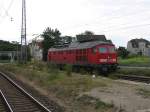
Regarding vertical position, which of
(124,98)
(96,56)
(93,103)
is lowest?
(93,103)

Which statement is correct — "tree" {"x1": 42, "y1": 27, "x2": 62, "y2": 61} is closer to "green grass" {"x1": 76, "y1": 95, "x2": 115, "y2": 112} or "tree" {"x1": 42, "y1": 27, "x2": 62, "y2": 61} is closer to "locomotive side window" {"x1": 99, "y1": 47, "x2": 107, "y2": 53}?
"locomotive side window" {"x1": 99, "y1": 47, "x2": 107, "y2": 53}

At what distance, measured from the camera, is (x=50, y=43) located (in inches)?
3607

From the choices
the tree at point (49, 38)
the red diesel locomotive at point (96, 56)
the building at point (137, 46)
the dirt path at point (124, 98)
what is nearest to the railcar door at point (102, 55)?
the red diesel locomotive at point (96, 56)

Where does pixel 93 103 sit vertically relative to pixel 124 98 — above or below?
below

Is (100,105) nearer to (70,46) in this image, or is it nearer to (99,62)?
(99,62)

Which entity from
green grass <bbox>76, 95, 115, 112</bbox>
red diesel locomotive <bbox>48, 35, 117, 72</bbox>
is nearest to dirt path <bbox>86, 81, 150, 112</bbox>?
green grass <bbox>76, 95, 115, 112</bbox>

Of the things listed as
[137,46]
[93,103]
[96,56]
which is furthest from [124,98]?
[137,46]

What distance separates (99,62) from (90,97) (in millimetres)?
17344

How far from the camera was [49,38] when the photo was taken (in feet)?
311

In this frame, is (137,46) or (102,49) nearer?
(102,49)

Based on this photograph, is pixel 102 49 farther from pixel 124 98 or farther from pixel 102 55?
pixel 124 98

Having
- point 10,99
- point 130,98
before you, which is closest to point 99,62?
point 10,99

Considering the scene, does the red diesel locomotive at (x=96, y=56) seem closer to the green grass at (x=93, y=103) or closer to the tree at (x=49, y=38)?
the green grass at (x=93, y=103)

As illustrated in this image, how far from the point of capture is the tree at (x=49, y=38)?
88.9 m
